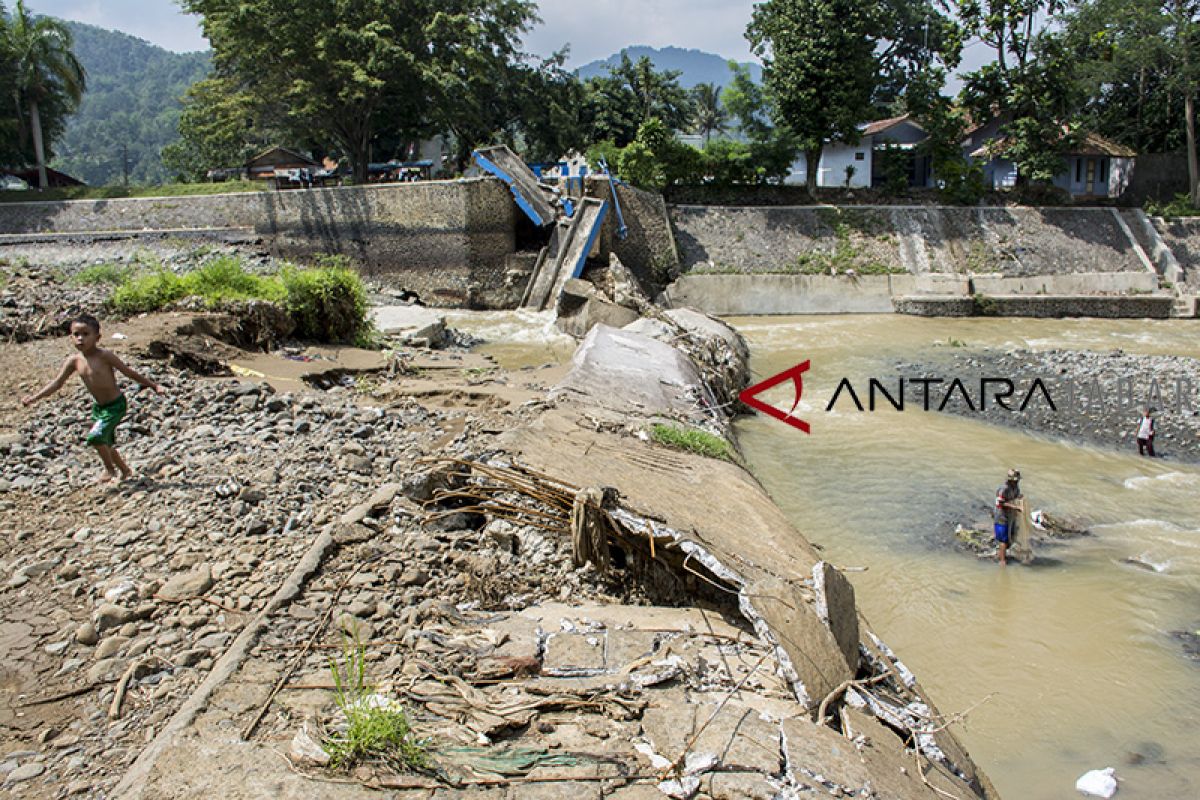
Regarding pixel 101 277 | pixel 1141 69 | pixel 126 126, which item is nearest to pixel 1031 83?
pixel 1141 69

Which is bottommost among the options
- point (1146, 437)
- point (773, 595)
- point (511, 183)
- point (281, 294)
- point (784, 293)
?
point (1146, 437)

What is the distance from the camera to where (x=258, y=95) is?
2500 cm

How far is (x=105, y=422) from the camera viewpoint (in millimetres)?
6520

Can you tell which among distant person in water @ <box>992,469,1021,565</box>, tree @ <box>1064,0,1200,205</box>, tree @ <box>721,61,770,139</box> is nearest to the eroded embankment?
distant person in water @ <box>992,469,1021,565</box>

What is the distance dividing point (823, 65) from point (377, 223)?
49.0ft

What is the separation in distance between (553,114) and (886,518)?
73.4ft

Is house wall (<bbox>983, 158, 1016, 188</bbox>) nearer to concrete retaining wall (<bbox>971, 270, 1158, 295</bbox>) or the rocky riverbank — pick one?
concrete retaining wall (<bbox>971, 270, 1158, 295</bbox>)

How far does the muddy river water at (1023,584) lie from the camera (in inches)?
242

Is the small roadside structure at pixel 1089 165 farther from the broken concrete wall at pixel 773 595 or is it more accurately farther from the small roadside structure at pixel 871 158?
the broken concrete wall at pixel 773 595

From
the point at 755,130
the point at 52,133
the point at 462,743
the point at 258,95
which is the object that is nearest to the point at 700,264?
the point at 755,130

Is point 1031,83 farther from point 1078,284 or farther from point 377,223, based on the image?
point 377,223

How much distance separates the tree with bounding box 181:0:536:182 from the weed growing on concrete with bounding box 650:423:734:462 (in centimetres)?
1833

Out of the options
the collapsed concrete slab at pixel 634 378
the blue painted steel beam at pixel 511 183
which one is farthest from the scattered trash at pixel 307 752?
the blue painted steel beam at pixel 511 183

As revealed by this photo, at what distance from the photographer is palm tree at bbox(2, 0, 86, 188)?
30.5 meters
